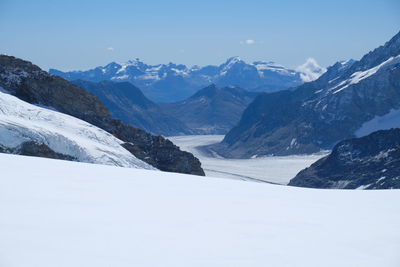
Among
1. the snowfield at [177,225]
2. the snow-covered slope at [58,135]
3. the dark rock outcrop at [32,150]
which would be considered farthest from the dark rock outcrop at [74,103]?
the snowfield at [177,225]

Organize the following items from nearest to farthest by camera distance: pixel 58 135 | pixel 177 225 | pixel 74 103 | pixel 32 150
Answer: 1. pixel 177 225
2. pixel 32 150
3. pixel 58 135
4. pixel 74 103

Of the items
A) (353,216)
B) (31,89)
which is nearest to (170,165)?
(31,89)

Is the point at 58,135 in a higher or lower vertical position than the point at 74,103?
lower

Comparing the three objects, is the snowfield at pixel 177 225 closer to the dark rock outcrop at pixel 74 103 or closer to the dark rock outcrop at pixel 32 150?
the dark rock outcrop at pixel 32 150

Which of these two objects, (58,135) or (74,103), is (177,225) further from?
(74,103)

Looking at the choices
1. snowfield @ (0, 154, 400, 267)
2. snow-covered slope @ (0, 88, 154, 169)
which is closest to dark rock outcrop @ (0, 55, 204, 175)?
snow-covered slope @ (0, 88, 154, 169)

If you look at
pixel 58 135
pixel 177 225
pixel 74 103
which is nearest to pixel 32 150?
pixel 58 135
